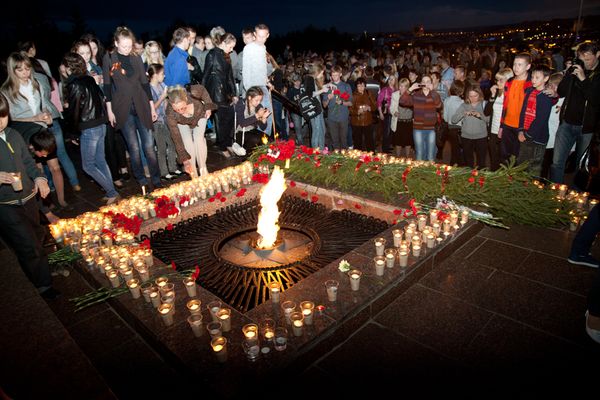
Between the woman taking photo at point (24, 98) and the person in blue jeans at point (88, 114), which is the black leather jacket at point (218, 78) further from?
the woman taking photo at point (24, 98)

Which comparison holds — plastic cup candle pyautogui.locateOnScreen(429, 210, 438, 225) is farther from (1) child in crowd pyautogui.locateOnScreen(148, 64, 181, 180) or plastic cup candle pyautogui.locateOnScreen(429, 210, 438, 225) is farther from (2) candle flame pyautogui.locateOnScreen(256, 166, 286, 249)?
(1) child in crowd pyautogui.locateOnScreen(148, 64, 181, 180)

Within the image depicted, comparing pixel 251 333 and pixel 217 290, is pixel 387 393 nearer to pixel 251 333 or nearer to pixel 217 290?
pixel 251 333

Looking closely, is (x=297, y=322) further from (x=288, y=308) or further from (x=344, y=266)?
(x=344, y=266)

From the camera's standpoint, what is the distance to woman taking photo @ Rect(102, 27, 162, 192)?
6422mm

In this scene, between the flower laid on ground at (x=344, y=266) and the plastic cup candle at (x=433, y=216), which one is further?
the plastic cup candle at (x=433, y=216)

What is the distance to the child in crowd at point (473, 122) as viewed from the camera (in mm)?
6883

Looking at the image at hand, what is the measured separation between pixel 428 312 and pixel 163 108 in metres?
6.13

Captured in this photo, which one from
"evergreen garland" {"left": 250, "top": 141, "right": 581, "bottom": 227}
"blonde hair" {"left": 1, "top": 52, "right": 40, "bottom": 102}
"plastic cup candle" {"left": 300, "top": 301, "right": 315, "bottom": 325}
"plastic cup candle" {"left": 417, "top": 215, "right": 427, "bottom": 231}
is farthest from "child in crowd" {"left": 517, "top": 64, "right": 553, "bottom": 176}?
"blonde hair" {"left": 1, "top": 52, "right": 40, "bottom": 102}

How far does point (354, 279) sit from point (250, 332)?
3.60 feet

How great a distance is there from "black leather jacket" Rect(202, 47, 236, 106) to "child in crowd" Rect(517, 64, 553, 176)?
18.4ft

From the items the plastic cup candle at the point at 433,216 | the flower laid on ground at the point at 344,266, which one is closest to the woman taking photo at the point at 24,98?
the flower laid on ground at the point at 344,266

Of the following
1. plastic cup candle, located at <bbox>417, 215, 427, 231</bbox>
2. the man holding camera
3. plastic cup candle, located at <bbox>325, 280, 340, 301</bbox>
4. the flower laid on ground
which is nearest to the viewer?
plastic cup candle, located at <bbox>325, 280, 340, 301</bbox>

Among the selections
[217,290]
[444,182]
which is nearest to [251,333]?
[217,290]

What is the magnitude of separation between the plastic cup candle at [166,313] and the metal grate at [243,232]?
73cm
